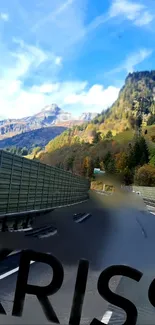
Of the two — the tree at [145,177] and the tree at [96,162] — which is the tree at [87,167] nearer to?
the tree at [96,162]

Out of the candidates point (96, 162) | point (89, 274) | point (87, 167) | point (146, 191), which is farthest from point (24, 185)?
point (96, 162)

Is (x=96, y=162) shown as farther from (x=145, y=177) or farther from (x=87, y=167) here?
(x=145, y=177)

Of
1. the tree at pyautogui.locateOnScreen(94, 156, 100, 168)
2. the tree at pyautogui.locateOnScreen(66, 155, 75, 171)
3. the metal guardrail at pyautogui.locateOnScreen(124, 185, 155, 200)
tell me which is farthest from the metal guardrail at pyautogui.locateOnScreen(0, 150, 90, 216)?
the tree at pyautogui.locateOnScreen(66, 155, 75, 171)

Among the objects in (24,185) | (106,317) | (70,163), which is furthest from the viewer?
(70,163)

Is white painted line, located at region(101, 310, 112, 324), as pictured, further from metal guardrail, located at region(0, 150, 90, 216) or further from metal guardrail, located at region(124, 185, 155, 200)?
metal guardrail, located at region(124, 185, 155, 200)

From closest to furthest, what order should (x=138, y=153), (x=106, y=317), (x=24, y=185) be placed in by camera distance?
1. (x=106, y=317)
2. (x=24, y=185)
3. (x=138, y=153)

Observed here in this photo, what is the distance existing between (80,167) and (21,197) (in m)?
130

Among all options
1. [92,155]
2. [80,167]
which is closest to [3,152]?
[80,167]

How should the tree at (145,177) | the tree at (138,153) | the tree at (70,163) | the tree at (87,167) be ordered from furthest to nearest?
1. the tree at (70,163)
2. the tree at (138,153)
3. the tree at (87,167)
4. the tree at (145,177)

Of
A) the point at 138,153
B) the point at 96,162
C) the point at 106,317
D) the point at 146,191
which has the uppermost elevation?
the point at 138,153

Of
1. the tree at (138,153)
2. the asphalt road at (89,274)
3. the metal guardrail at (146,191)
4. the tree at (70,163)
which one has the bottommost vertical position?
the asphalt road at (89,274)

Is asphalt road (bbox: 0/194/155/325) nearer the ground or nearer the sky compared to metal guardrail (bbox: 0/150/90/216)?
nearer the ground

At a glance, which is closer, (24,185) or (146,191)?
(24,185)

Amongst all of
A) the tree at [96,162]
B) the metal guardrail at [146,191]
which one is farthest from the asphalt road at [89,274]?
the tree at [96,162]
